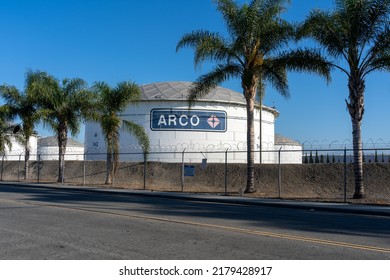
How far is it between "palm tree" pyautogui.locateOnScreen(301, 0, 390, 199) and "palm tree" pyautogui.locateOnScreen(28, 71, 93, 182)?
1870 cm

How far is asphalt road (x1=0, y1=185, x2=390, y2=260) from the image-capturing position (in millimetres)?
7582

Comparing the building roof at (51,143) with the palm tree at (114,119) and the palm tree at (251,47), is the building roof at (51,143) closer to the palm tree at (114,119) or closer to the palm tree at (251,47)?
the palm tree at (114,119)

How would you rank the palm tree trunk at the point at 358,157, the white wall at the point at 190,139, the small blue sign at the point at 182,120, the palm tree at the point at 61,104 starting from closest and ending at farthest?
the palm tree trunk at the point at 358,157
the palm tree at the point at 61,104
the white wall at the point at 190,139
the small blue sign at the point at 182,120

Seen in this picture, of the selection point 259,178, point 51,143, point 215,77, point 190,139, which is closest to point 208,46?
point 215,77

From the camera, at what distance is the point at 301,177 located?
2689cm

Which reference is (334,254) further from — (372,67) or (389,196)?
(389,196)

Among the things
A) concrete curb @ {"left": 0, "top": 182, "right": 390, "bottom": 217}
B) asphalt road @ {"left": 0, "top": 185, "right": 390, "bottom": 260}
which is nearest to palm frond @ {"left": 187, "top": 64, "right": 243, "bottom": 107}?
concrete curb @ {"left": 0, "top": 182, "right": 390, "bottom": 217}

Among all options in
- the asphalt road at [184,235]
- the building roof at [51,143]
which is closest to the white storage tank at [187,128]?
the building roof at [51,143]

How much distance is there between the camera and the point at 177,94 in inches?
1698

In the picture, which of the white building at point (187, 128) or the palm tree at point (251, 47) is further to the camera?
the white building at point (187, 128)

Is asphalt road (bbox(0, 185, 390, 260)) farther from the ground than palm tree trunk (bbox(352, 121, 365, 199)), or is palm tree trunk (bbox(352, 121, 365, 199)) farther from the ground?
palm tree trunk (bbox(352, 121, 365, 199))

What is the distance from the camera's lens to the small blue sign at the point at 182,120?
4044cm

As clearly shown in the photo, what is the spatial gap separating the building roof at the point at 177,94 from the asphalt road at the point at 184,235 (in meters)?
27.9

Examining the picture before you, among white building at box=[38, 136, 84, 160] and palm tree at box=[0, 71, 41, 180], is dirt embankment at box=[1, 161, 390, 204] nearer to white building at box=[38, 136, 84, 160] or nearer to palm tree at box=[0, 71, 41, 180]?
palm tree at box=[0, 71, 41, 180]
